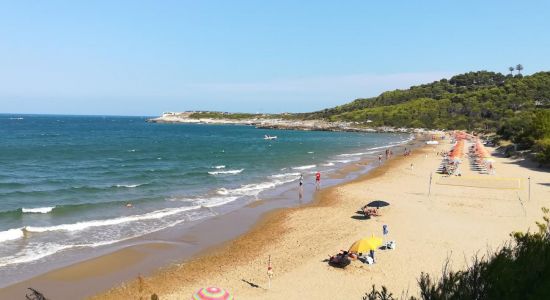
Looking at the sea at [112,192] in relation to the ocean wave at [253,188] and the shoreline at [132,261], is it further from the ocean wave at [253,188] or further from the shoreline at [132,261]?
the shoreline at [132,261]

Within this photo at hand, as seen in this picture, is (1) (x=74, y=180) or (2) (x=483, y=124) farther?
(2) (x=483, y=124)

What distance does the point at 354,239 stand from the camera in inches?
792

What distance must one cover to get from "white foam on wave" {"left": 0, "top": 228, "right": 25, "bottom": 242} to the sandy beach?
5.28 m

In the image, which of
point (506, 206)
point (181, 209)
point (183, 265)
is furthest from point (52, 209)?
point (506, 206)

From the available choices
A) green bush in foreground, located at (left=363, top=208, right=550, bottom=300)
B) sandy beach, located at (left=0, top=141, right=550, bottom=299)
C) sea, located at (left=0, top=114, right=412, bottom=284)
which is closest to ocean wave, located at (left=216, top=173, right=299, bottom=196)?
sea, located at (left=0, top=114, right=412, bottom=284)

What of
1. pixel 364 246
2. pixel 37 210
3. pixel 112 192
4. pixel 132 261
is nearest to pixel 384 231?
pixel 364 246

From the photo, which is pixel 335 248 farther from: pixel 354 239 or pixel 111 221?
pixel 111 221

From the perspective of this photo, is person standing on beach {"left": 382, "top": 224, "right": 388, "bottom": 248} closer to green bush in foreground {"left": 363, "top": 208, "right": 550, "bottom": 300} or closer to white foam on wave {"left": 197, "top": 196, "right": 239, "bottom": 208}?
white foam on wave {"left": 197, "top": 196, "right": 239, "bottom": 208}

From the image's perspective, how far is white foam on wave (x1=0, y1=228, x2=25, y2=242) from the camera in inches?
790

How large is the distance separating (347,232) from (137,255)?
9.51 meters

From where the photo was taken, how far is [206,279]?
52.1ft

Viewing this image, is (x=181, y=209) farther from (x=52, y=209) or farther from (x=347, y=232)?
(x=347, y=232)

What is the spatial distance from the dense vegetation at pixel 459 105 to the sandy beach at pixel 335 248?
72.5 meters

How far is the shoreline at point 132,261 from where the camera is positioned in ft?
50.0
